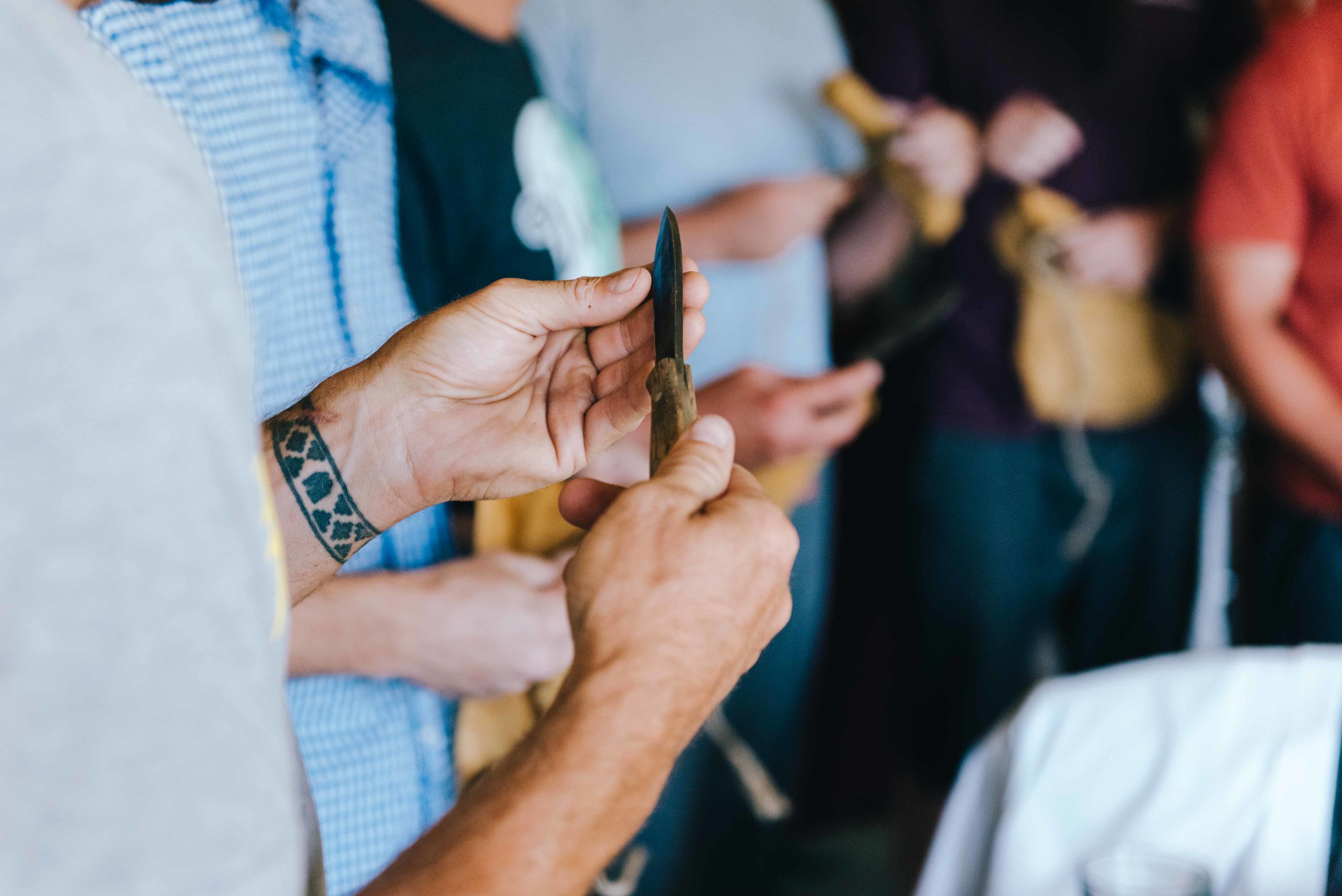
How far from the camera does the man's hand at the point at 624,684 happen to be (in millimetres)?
374

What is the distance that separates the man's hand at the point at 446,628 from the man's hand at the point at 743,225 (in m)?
0.54

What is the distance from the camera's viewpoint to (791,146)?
1.34 meters

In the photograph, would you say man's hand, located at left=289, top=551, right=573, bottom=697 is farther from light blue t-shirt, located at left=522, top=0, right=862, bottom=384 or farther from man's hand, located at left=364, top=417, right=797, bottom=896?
light blue t-shirt, located at left=522, top=0, right=862, bottom=384

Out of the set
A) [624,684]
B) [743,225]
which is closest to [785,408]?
[743,225]


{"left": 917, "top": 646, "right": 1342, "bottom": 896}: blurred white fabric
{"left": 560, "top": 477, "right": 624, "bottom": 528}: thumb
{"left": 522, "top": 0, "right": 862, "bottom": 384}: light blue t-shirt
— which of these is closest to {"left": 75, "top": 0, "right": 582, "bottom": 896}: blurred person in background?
{"left": 560, "top": 477, "right": 624, "bottom": 528}: thumb

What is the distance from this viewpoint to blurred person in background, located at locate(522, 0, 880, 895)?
3.58 ft

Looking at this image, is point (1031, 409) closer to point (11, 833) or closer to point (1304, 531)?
point (1304, 531)

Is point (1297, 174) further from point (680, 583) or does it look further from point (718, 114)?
point (680, 583)

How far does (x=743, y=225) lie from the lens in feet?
3.92

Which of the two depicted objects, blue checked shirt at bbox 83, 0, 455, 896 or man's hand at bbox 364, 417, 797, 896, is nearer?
man's hand at bbox 364, 417, 797, 896

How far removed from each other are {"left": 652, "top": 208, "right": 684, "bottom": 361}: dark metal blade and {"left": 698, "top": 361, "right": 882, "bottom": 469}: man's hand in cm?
52

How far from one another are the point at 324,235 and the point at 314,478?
21 centimetres

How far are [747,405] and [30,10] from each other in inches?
31.4

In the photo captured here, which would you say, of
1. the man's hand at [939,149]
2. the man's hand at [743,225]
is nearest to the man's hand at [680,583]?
the man's hand at [743,225]
